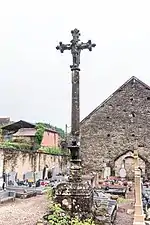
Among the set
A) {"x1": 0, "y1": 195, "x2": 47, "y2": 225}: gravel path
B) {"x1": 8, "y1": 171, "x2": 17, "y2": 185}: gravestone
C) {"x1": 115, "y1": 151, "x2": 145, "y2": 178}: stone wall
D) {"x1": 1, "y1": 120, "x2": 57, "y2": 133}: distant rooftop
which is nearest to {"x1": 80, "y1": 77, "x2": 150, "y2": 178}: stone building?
{"x1": 115, "y1": 151, "x2": 145, "y2": 178}: stone wall

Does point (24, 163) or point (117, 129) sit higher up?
point (117, 129)

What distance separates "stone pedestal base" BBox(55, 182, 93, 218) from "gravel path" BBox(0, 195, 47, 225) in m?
0.86

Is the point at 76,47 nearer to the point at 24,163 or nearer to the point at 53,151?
the point at 24,163

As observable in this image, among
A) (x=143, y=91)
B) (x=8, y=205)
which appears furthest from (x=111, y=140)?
(x=8, y=205)

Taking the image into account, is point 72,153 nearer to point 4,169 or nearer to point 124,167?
point 4,169

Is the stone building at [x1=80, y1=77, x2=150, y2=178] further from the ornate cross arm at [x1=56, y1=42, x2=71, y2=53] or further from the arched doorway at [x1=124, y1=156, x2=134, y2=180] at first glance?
the ornate cross arm at [x1=56, y1=42, x2=71, y2=53]

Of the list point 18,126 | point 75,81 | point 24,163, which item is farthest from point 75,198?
point 18,126

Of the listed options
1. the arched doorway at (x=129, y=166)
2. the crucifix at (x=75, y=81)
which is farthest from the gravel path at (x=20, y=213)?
the arched doorway at (x=129, y=166)

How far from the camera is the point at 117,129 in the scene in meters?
28.8

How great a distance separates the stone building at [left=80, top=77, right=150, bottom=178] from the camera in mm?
28188

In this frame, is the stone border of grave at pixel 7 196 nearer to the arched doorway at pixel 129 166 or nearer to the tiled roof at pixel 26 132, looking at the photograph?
the arched doorway at pixel 129 166

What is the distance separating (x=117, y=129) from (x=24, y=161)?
28.6ft

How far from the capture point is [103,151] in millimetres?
28734

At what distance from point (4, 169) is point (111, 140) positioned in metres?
11.0
